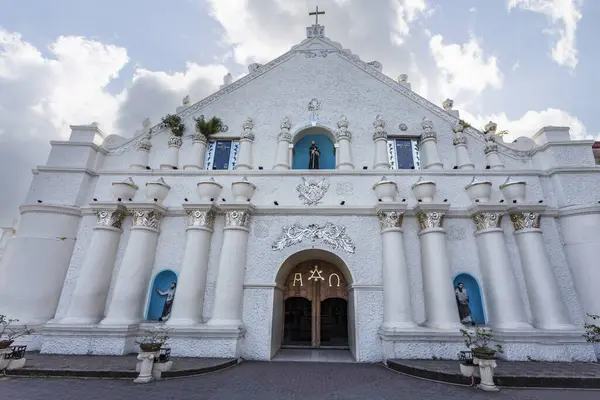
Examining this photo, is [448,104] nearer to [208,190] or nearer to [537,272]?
[537,272]

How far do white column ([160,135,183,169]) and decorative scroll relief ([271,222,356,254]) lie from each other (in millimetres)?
7716

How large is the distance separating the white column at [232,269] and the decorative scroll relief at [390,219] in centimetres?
604

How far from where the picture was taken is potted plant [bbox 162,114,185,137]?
16.7 m

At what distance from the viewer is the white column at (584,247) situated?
39.2ft

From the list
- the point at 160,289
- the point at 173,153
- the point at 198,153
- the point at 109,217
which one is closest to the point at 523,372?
the point at 160,289

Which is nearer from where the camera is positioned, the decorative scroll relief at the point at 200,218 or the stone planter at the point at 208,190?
the decorative scroll relief at the point at 200,218

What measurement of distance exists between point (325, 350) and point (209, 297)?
6.13 metres

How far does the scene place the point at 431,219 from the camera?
502 inches

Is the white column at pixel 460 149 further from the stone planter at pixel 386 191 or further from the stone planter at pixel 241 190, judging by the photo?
the stone planter at pixel 241 190

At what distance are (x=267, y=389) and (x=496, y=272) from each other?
33.6ft

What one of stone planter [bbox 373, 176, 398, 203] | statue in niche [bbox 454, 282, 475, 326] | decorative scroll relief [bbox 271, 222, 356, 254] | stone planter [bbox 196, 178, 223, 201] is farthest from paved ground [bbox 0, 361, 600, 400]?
stone planter [bbox 196, 178, 223, 201]

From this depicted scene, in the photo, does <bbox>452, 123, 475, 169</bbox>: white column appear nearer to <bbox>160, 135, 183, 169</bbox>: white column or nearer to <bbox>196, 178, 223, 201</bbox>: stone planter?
<bbox>196, 178, 223, 201</bbox>: stone planter

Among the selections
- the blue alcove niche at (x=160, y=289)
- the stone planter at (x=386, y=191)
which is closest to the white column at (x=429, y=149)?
the stone planter at (x=386, y=191)

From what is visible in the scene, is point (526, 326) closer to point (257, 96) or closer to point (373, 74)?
point (373, 74)
